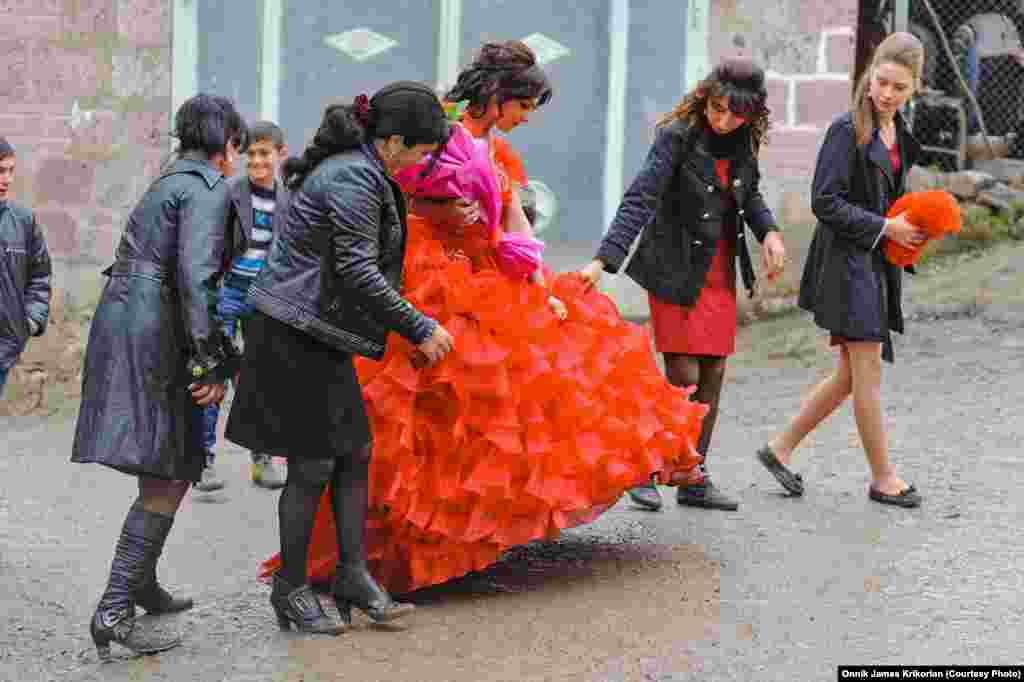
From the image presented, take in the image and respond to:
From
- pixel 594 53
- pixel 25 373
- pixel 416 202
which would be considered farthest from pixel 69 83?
pixel 416 202

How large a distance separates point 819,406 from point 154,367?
2.96 metres

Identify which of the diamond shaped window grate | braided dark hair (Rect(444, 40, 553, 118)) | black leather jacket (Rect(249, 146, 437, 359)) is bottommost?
black leather jacket (Rect(249, 146, 437, 359))

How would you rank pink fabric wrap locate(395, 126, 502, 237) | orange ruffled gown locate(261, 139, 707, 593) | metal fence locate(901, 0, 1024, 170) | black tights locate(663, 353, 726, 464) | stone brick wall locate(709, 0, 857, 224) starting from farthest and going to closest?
metal fence locate(901, 0, 1024, 170), stone brick wall locate(709, 0, 857, 224), black tights locate(663, 353, 726, 464), pink fabric wrap locate(395, 126, 502, 237), orange ruffled gown locate(261, 139, 707, 593)

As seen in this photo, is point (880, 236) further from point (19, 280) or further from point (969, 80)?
point (969, 80)

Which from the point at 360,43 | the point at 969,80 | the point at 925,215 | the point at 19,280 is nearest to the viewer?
the point at 925,215

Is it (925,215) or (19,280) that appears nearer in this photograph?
(925,215)

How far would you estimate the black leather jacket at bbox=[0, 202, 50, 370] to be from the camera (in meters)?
6.64

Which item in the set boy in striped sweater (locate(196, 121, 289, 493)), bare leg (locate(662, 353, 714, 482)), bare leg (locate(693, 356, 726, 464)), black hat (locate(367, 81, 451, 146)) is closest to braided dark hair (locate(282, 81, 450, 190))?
black hat (locate(367, 81, 451, 146))

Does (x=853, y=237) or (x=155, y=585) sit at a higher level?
(x=853, y=237)

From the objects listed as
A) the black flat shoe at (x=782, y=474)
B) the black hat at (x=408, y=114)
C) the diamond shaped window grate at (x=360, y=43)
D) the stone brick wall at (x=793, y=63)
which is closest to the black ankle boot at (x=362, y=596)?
the black hat at (x=408, y=114)

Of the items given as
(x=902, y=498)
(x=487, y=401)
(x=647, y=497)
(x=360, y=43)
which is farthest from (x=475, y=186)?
(x=360, y=43)

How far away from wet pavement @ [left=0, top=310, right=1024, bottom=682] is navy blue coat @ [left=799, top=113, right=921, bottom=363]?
0.76 m

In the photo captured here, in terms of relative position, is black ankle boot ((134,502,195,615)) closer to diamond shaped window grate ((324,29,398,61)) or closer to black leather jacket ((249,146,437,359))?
black leather jacket ((249,146,437,359))

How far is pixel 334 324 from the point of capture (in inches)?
186
